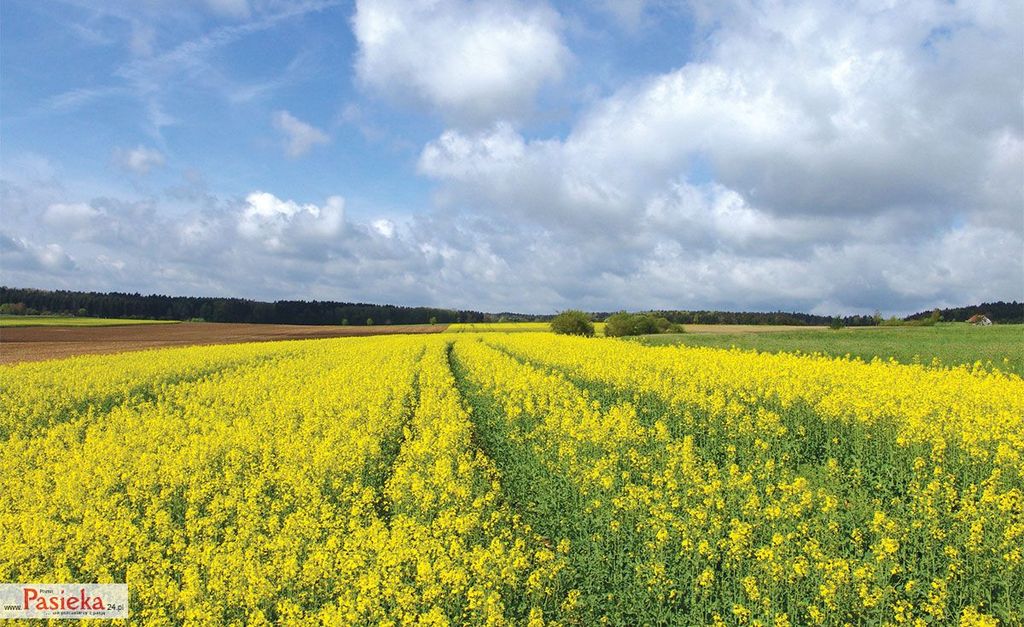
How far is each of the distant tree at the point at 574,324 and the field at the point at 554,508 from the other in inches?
1954

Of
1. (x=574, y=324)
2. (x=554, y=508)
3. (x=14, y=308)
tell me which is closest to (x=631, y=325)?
A: (x=574, y=324)

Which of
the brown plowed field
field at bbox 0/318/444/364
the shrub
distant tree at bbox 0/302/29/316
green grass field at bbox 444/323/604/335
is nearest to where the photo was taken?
field at bbox 0/318/444/364

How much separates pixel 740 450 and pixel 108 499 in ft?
31.5

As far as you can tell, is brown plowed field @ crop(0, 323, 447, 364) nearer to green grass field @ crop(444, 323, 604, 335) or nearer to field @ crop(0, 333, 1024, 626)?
green grass field @ crop(444, 323, 604, 335)

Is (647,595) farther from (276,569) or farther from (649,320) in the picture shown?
(649,320)

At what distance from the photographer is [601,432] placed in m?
9.94

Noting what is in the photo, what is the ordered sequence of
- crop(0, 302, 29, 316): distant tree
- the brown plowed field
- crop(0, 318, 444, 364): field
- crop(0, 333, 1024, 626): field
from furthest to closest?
1. crop(0, 302, 29, 316): distant tree
2. the brown plowed field
3. crop(0, 318, 444, 364): field
4. crop(0, 333, 1024, 626): field

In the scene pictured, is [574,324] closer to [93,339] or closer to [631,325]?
[631,325]

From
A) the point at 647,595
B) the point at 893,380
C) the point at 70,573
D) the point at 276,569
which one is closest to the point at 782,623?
the point at 647,595

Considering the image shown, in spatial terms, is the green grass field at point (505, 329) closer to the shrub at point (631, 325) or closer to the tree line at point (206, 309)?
the shrub at point (631, 325)

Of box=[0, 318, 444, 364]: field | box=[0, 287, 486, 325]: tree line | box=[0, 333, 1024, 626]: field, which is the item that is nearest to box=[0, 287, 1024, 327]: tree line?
box=[0, 287, 486, 325]: tree line

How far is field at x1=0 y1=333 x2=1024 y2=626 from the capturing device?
543cm

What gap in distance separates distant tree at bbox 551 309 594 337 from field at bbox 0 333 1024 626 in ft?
163

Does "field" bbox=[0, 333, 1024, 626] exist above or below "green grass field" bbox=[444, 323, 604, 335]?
below
